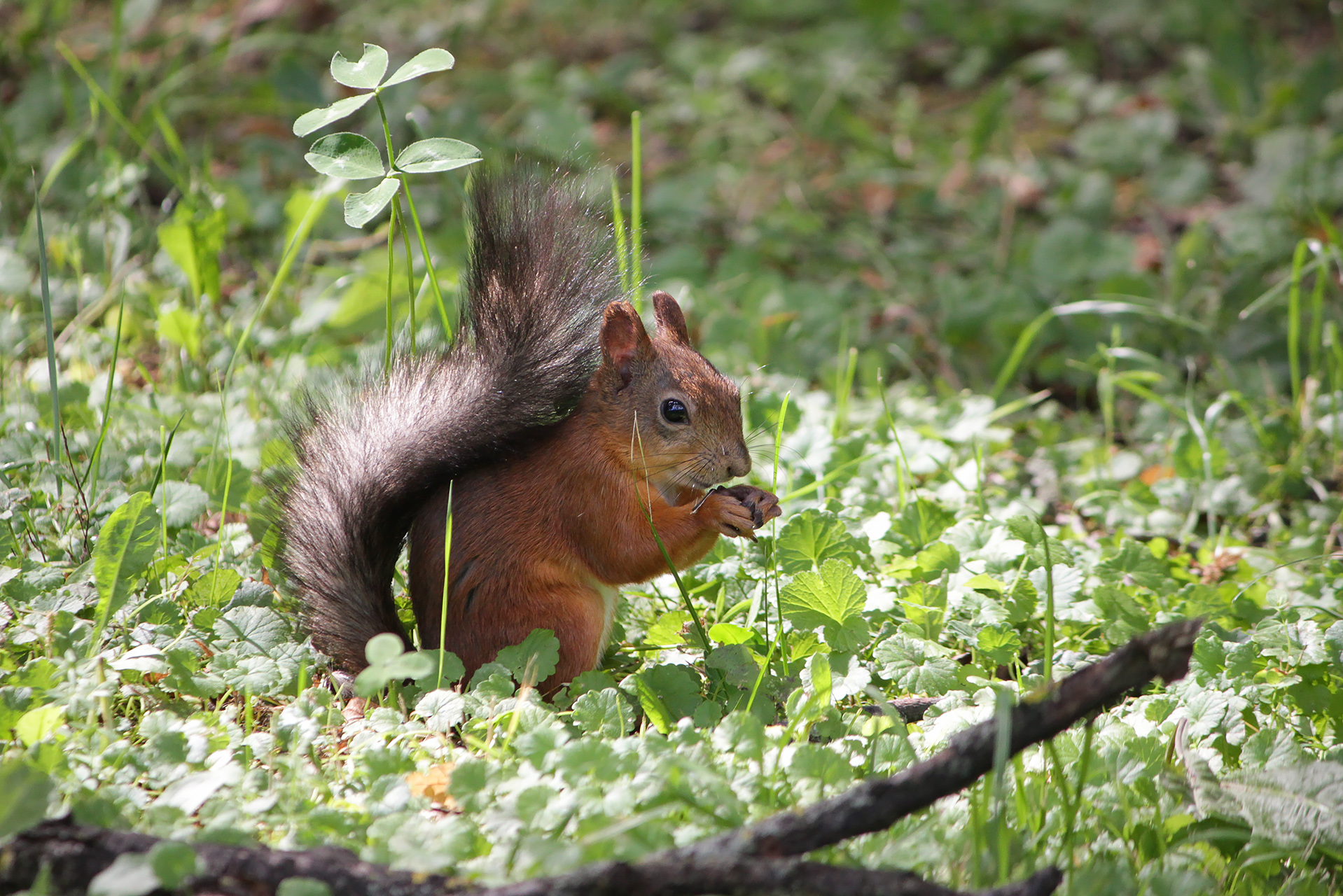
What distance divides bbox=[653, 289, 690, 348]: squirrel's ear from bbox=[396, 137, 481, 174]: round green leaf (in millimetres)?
455

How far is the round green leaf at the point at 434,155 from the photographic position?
185cm

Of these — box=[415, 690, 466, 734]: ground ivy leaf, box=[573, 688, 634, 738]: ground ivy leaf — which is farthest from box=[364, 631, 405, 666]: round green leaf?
box=[573, 688, 634, 738]: ground ivy leaf

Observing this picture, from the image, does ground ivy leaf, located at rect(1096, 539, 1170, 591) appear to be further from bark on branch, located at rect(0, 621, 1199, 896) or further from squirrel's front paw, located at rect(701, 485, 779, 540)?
bark on branch, located at rect(0, 621, 1199, 896)

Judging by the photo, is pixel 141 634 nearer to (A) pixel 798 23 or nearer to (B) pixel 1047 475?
(B) pixel 1047 475

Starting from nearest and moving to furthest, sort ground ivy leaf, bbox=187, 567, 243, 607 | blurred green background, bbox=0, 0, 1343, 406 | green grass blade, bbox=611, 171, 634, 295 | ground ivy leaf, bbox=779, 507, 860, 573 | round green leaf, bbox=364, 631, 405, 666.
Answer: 1. round green leaf, bbox=364, 631, 405, 666
2. ground ivy leaf, bbox=187, 567, 243, 607
3. ground ivy leaf, bbox=779, 507, 860, 573
4. green grass blade, bbox=611, 171, 634, 295
5. blurred green background, bbox=0, 0, 1343, 406

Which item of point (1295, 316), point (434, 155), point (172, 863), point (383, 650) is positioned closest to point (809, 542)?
point (383, 650)

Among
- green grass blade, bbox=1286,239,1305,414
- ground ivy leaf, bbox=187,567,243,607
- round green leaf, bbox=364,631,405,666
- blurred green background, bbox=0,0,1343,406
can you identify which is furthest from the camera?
blurred green background, bbox=0,0,1343,406

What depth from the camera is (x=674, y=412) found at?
6.42 feet

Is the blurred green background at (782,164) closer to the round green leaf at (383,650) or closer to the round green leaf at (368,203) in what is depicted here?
the round green leaf at (368,203)

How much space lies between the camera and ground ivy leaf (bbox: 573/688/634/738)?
1653 millimetres

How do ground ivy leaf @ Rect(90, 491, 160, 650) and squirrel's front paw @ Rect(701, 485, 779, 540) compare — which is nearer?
ground ivy leaf @ Rect(90, 491, 160, 650)

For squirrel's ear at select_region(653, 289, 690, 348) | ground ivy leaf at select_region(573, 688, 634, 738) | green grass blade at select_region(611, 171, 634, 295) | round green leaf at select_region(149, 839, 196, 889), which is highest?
green grass blade at select_region(611, 171, 634, 295)

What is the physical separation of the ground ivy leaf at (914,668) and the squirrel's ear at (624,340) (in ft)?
2.09

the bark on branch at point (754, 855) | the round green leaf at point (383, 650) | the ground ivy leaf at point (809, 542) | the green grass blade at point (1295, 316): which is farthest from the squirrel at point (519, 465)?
the green grass blade at point (1295, 316)
